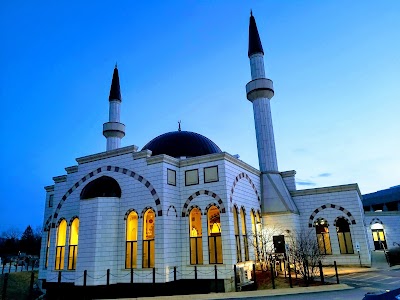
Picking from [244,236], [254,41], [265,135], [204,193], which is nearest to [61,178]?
[204,193]

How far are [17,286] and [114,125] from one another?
1577 centimetres

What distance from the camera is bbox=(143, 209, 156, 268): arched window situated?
1838cm

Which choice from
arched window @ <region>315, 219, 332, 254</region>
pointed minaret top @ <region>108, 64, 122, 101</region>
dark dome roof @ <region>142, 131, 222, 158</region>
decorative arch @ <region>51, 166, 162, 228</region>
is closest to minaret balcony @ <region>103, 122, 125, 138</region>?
pointed minaret top @ <region>108, 64, 122, 101</region>

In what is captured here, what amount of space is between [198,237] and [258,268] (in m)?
5.11

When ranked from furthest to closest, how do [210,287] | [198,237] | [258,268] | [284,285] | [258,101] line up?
[258,101] → [258,268] → [198,237] → [210,287] → [284,285]

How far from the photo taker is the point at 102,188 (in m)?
20.2

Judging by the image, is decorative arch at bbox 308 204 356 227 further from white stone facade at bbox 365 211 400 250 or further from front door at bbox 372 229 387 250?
front door at bbox 372 229 387 250

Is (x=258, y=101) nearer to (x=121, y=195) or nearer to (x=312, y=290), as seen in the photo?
(x=121, y=195)

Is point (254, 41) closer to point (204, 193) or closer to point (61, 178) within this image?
point (204, 193)

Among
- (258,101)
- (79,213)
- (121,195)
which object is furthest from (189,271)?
(258,101)

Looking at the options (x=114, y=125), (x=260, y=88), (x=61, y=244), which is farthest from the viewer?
(x=114, y=125)

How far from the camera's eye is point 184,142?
2431 cm

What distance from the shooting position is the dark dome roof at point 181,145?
23594mm

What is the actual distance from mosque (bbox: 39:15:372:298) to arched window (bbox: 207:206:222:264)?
0.06 m
